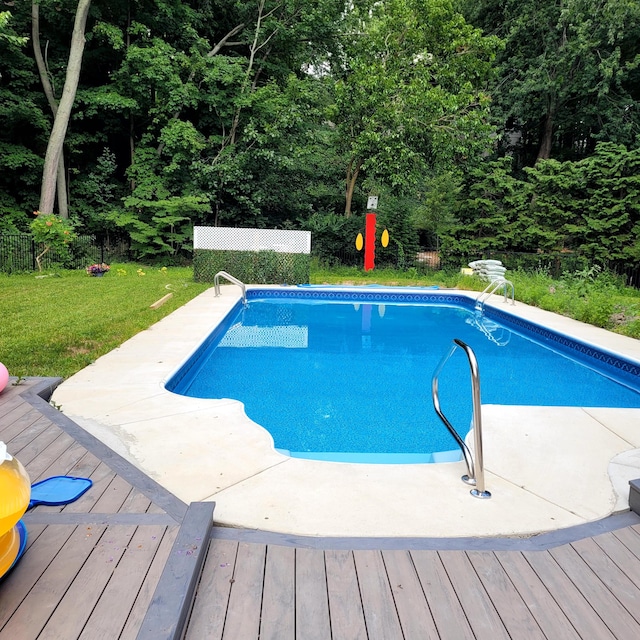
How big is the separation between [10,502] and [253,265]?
10.0 m

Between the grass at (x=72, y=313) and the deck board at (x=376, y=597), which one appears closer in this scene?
the deck board at (x=376, y=597)

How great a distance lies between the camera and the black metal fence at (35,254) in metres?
10.6

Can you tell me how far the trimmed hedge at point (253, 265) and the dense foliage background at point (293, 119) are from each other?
9.91ft

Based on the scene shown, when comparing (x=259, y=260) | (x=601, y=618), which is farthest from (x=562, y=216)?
(x=601, y=618)

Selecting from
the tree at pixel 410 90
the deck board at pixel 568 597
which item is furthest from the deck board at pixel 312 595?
the tree at pixel 410 90

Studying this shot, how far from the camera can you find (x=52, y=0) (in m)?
12.4

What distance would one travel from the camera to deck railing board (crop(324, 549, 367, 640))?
1.37 meters

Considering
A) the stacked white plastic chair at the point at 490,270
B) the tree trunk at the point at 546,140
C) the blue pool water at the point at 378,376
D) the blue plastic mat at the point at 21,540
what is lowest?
the blue pool water at the point at 378,376

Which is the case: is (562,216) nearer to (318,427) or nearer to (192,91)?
(192,91)

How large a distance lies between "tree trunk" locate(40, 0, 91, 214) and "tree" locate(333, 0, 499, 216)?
22.4 ft

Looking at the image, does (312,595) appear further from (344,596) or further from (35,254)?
(35,254)

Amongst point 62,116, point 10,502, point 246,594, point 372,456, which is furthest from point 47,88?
point 246,594

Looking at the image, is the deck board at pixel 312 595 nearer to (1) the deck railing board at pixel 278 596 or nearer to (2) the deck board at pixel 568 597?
(1) the deck railing board at pixel 278 596

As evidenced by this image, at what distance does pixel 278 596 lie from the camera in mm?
1495
